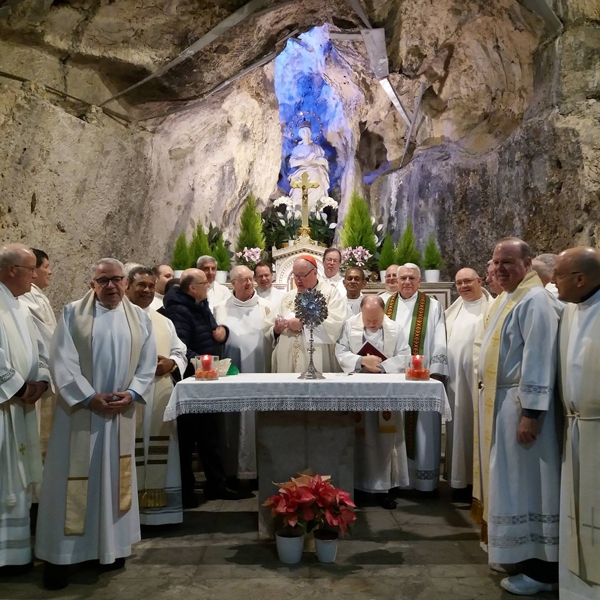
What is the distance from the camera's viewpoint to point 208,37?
28.6ft

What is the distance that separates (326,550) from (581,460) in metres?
1.70

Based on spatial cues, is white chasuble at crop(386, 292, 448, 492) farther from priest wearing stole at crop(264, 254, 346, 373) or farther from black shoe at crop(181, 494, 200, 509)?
black shoe at crop(181, 494, 200, 509)

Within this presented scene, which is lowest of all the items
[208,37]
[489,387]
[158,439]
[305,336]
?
[158,439]

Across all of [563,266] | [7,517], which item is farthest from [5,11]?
[563,266]

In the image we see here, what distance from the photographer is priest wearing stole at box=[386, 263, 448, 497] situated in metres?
5.79

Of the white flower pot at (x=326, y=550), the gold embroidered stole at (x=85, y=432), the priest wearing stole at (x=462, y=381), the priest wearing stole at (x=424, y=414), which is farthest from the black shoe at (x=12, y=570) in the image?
the priest wearing stole at (x=462, y=381)

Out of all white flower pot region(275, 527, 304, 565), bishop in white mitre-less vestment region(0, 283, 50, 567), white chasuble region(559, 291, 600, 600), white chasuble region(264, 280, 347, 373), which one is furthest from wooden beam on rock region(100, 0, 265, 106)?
white chasuble region(559, 291, 600, 600)

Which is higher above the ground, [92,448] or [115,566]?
[92,448]

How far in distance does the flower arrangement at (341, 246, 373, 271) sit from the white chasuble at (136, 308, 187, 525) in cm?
399

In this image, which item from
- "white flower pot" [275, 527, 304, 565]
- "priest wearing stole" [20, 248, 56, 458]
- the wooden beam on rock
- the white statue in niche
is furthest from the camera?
the white statue in niche

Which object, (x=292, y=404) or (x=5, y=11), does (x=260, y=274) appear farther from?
(x=5, y=11)

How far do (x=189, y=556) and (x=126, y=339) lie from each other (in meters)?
1.55

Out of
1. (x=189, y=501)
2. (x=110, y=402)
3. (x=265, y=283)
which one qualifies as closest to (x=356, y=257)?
(x=265, y=283)

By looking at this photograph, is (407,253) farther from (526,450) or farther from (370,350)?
(526,450)
